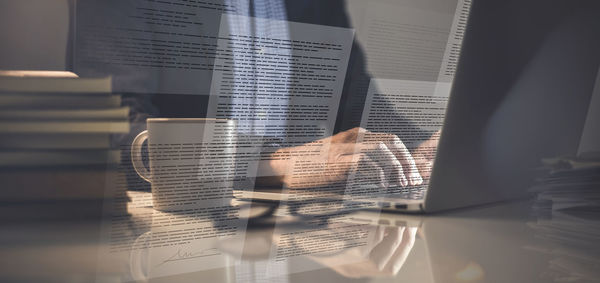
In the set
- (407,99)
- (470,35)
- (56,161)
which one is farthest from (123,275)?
(470,35)

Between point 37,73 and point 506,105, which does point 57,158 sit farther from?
point 506,105

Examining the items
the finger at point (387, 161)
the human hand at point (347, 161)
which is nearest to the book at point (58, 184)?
the human hand at point (347, 161)

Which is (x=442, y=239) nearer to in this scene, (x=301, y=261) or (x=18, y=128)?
(x=301, y=261)

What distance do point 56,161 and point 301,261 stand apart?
0.64 ft

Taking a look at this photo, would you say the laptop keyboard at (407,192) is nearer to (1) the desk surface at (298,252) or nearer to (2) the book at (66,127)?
(1) the desk surface at (298,252)

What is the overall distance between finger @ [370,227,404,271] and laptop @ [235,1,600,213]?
34 mm

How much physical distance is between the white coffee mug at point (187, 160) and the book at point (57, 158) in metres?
0.02

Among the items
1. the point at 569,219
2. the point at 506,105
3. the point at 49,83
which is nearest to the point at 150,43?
the point at 49,83

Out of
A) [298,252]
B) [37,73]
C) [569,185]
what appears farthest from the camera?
[569,185]

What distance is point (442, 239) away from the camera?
0.45m

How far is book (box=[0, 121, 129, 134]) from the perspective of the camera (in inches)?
11.0

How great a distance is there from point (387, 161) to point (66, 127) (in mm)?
275

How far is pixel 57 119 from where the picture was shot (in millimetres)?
283

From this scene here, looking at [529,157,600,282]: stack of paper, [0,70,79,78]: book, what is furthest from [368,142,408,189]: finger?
[0,70,79,78]: book
